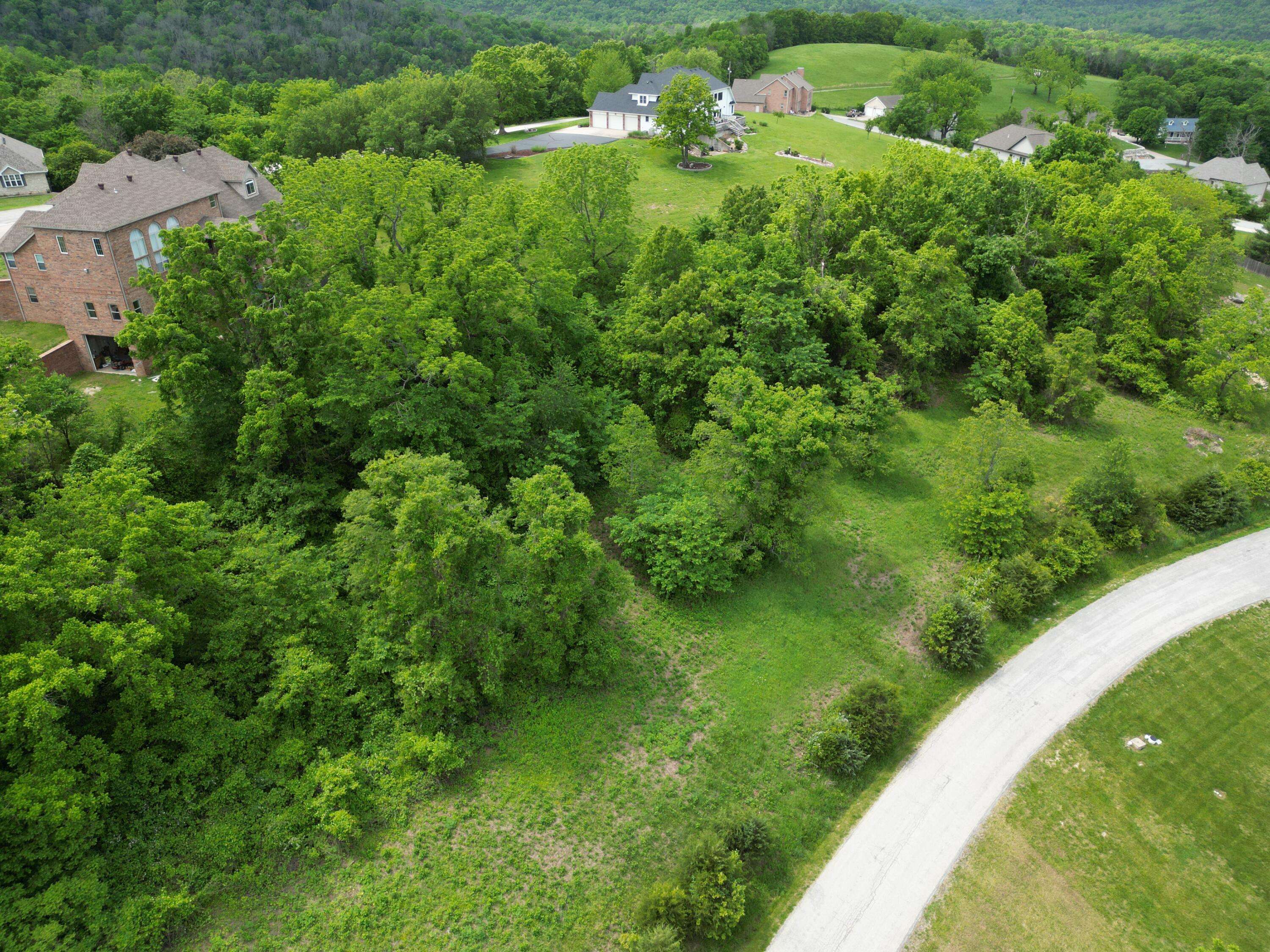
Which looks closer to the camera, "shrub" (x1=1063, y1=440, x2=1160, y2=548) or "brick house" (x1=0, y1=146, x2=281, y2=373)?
"shrub" (x1=1063, y1=440, x2=1160, y2=548)

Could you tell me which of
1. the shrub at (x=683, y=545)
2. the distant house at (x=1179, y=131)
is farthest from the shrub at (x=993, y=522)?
the distant house at (x=1179, y=131)

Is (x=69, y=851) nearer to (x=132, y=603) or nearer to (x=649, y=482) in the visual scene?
(x=132, y=603)

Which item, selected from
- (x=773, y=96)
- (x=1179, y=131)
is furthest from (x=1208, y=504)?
(x=1179, y=131)

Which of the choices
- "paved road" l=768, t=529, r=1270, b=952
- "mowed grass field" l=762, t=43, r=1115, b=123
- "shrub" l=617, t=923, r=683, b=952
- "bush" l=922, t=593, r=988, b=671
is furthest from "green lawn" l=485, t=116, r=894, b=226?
"shrub" l=617, t=923, r=683, b=952

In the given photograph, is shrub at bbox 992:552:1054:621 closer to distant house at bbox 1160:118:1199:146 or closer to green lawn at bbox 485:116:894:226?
green lawn at bbox 485:116:894:226

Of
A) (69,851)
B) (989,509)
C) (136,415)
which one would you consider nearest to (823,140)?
(989,509)

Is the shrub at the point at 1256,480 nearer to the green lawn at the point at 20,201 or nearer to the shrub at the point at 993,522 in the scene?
the shrub at the point at 993,522

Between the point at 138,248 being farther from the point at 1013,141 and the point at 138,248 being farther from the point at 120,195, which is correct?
the point at 1013,141
